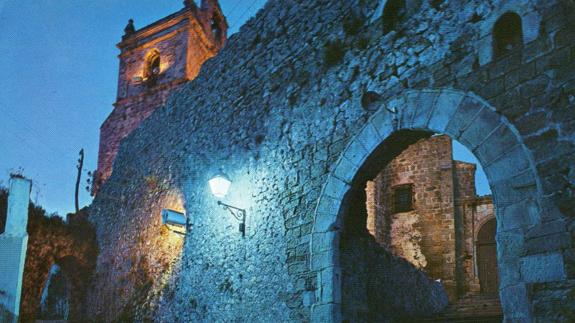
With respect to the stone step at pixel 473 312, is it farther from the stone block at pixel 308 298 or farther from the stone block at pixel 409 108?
the stone block at pixel 409 108

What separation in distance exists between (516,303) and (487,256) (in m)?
12.0

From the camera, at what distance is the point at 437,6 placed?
5.05 metres

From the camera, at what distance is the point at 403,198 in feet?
51.0

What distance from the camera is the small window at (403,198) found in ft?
50.6

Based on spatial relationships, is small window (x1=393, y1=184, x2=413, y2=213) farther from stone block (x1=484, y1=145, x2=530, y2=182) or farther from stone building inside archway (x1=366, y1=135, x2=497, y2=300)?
stone block (x1=484, y1=145, x2=530, y2=182)

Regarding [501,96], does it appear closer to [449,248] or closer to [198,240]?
[198,240]

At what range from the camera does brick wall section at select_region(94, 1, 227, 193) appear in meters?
24.0

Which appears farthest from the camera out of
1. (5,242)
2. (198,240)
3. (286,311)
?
(5,242)

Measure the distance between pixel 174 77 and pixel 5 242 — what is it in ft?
49.1

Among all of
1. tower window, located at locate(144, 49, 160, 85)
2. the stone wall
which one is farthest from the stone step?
tower window, located at locate(144, 49, 160, 85)

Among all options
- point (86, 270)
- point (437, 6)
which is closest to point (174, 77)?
point (86, 270)

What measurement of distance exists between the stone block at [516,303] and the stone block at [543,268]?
0.09 meters

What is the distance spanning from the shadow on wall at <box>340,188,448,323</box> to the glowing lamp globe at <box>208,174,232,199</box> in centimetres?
216

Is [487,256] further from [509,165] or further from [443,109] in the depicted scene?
[509,165]
